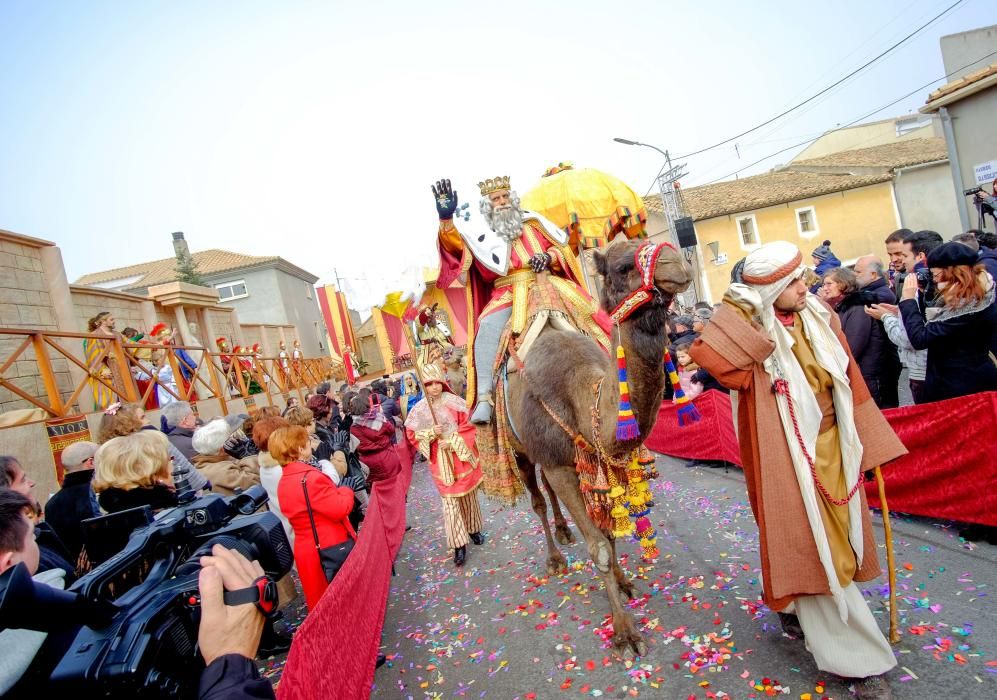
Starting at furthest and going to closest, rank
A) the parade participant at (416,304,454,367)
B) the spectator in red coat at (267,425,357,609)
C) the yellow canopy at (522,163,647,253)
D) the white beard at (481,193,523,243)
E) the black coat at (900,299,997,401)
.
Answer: the parade participant at (416,304,454,367)
the yellow canopy at (522,163,647,253)
the white beard at (481,193,523,243)
the spectator in red coat at (267,425,357,609)
the black coat at (900,299,997,401)

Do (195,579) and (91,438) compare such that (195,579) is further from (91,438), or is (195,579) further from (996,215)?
(996,215)

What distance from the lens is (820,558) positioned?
8.87 feet

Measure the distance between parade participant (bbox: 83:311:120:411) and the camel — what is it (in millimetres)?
6114

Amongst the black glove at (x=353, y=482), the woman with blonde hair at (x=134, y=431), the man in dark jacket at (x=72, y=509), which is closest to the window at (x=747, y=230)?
the black glove at (x=353, y=482)

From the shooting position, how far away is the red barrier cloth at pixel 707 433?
276 inches

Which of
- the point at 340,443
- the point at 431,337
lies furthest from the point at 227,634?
the point at 431,337

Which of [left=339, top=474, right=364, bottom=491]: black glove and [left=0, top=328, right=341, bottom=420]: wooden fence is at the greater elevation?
[left=0, top=328, right=341, bottom=420]: wooden fence

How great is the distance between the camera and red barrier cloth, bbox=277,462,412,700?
7.38 feet

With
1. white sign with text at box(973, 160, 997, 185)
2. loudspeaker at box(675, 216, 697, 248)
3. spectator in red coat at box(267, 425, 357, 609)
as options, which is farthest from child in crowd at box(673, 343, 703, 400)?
loudspeaker at box(675, 216, 697, 248)

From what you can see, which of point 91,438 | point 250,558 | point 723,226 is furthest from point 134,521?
point 723,226

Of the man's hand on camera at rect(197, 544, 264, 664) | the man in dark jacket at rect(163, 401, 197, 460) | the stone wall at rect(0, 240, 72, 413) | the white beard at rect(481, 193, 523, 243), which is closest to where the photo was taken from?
the man's hand on camera at rect(197, 544, 264, 664)

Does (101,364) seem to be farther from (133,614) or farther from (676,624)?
(676,624)

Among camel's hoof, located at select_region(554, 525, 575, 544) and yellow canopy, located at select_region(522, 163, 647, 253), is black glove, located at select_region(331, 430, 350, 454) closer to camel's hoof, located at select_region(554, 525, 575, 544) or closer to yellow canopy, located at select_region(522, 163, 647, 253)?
camel's hoof, located at select_region(554, 525, 575, 544)

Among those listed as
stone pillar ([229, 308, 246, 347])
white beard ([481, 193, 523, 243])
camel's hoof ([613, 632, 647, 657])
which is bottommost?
camel's hoof ([613, 632, 647, 657])
